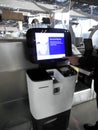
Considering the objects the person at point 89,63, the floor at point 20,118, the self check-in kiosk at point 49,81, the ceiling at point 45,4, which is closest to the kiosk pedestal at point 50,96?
the self check-in kiosk at point 49,81

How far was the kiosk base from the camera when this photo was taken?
5.98 feet

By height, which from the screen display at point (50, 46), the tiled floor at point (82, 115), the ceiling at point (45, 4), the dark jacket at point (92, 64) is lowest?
the tiled floor at point (82, 115)

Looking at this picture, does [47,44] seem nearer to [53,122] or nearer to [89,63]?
[89,63]

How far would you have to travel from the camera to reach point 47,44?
1761mm

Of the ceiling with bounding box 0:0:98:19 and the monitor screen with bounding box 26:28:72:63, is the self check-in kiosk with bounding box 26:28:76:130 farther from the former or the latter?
the ceiling with bounding box 0:0:98:19

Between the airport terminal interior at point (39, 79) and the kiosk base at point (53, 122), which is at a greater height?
the airport terminal interior at point (39, 79)

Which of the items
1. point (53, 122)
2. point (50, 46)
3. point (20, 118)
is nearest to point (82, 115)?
point (53, 122)

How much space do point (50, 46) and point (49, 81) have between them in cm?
42

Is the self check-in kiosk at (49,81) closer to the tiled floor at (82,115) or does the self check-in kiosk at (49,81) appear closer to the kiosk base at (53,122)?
the kiosk base at (53,122)

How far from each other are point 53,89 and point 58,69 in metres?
0.30

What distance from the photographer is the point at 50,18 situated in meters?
3.18

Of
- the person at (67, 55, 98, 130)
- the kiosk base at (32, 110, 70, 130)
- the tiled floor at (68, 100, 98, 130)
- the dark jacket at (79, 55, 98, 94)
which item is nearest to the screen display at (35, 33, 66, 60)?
the person at (67, 55, 98, 130)

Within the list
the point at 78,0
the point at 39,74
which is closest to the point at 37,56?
the point at 39,74

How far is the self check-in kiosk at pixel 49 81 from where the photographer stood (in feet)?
5.49
